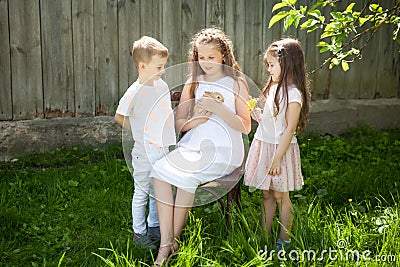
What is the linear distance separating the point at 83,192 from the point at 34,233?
0.69m

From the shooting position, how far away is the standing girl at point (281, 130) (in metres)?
3.20

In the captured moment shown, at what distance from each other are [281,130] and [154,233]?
94 centimetres

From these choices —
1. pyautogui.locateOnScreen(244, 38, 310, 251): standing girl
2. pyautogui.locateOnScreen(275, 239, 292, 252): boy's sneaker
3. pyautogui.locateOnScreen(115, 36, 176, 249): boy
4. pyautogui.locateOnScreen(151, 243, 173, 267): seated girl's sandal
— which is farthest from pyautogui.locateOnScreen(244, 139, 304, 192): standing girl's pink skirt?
pyautogui.locateOnScreen(151, 243, 173, 267): seated girl's sandal

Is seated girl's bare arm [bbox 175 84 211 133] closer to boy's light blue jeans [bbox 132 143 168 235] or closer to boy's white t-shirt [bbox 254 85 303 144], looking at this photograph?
boy's light blue jeans [bbox 132 143 168 235]

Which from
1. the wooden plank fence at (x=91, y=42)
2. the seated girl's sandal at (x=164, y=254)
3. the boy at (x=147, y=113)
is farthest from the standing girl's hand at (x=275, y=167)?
the wooden plank fence at (x=91, y=42)

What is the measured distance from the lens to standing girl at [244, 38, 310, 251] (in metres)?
3.20

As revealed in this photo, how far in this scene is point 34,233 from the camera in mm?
3473

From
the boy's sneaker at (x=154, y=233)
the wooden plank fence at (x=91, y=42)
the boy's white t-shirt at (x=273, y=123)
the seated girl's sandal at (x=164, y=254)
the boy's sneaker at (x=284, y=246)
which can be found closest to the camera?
the seated girl's sandal at (x=164, y=254)

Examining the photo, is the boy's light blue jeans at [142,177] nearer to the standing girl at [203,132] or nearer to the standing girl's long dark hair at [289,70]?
the standing girl at [203,132]

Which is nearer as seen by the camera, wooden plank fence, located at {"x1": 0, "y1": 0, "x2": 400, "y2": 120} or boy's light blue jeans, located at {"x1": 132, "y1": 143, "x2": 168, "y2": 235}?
boy's light blue jeans, located at {"x1": 132, "y1": 143, "x2": 168, "y2": 235}

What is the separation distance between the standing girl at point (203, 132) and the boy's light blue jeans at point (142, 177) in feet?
0.19

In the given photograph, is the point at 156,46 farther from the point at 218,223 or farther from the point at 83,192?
the point at 83,192

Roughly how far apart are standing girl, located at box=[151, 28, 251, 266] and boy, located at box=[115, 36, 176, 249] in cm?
9

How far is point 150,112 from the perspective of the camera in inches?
125
